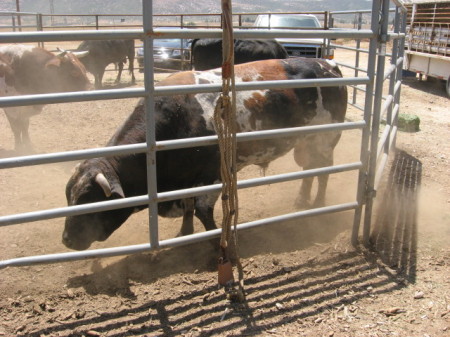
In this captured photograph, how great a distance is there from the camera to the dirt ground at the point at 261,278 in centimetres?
306

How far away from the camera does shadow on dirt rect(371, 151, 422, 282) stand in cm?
397

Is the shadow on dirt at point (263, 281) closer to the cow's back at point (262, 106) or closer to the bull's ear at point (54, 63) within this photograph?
the cow's back at point (262, 106)

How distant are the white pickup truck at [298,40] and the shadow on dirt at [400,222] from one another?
5.34 m

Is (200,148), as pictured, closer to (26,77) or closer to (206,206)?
(206,206)

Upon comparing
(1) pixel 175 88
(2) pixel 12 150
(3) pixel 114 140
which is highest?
(1) pixel 175 88

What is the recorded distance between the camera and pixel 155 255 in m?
4.00

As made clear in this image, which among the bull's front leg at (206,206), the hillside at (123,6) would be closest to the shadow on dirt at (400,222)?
the bull's front leg at (206,206)

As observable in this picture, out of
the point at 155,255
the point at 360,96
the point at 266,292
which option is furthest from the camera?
the point at 360,96

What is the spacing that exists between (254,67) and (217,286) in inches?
84.8

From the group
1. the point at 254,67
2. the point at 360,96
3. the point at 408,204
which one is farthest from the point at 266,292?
the point at 360,96

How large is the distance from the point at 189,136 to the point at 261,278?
1.28 meters

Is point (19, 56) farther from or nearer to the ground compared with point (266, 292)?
farther from the ground

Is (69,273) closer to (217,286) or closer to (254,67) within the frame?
(217,286)

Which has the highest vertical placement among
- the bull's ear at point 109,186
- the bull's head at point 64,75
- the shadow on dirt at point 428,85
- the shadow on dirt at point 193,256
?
the bull's head at point 64,75
